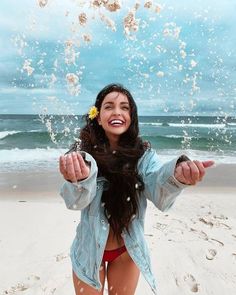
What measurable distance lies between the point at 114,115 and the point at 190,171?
0.78 m

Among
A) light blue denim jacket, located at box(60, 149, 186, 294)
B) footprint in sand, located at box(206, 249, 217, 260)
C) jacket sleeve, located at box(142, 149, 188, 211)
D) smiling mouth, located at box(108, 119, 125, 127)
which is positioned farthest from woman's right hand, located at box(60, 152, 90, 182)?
footprint in sand, located at box(206, 249, 217, 260)

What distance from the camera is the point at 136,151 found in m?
2.29

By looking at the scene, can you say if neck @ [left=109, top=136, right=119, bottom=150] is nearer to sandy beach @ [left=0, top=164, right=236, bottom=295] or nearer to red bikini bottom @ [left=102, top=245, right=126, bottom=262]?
red bikini bottom @ [left=102, top=245, right=126, bottom=262]

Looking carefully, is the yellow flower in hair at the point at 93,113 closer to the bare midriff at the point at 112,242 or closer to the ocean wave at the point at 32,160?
the bare midriff at the point at 112,242

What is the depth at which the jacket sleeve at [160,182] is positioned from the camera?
187 cm

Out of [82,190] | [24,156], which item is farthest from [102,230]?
[24,156]

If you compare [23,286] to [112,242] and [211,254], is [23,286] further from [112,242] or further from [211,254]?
[211,254]

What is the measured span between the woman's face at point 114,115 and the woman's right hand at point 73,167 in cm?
61

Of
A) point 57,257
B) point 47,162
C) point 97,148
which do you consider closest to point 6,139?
point 47,162

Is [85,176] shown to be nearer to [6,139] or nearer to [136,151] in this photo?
[136,151]

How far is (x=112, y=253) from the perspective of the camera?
2277mm

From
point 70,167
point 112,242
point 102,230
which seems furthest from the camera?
point 112,242

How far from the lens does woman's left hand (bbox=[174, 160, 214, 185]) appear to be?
5.40 ft

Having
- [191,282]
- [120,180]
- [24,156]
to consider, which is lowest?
[24,156]
